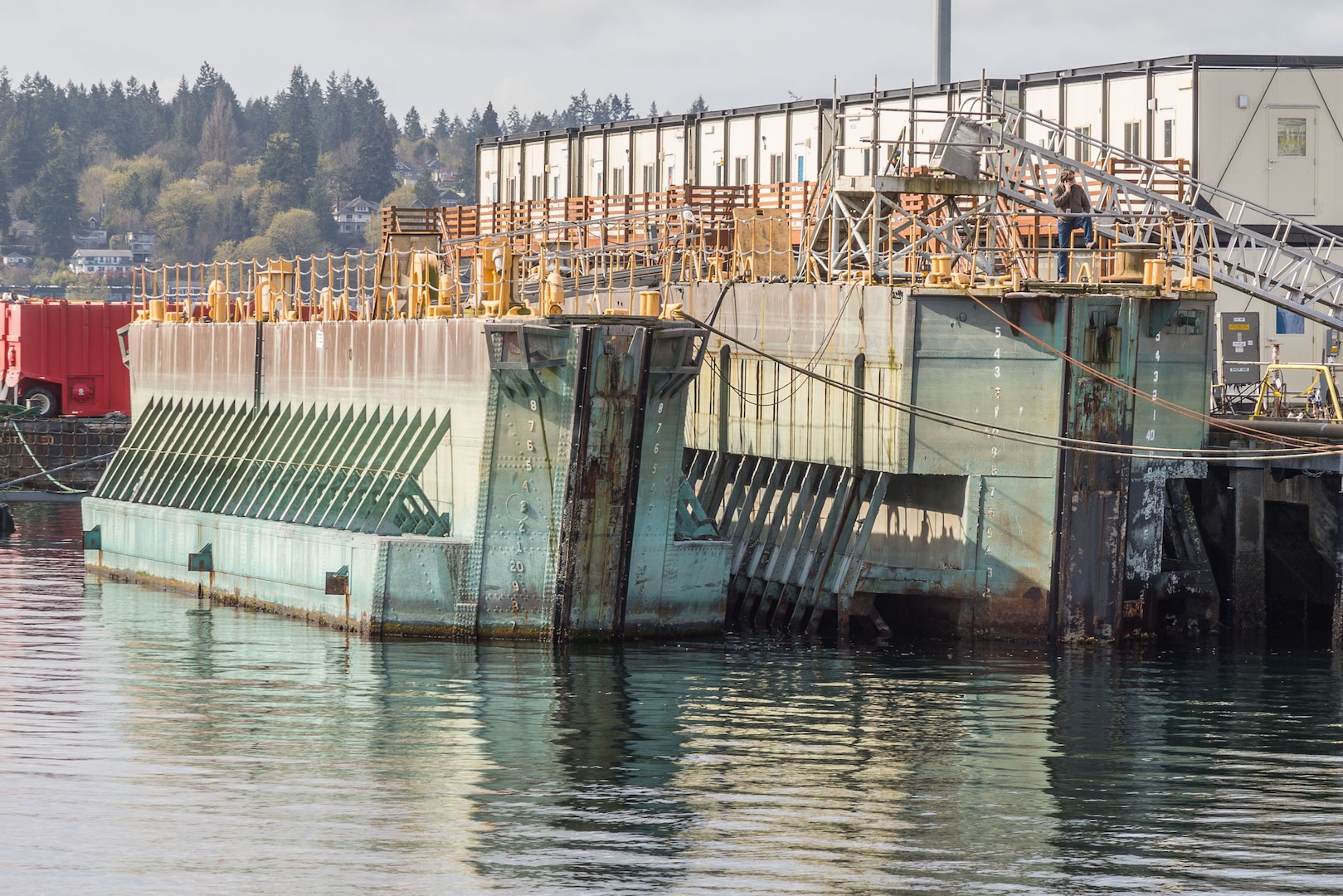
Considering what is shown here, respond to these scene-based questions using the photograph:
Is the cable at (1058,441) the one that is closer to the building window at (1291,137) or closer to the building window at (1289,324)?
the building window at (1289,324)

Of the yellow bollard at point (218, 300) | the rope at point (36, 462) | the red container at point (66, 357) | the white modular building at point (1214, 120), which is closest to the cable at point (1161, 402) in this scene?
the white modular building at point (1214, 120)

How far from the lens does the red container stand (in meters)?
64.0

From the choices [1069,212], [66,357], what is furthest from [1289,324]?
[66,357]

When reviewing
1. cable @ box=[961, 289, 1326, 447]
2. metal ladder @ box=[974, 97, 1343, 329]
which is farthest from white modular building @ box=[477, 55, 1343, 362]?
cable @ box=[961, 289, 1326, 447]

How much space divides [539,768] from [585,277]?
26.9 m

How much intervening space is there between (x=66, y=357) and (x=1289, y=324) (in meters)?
37.9

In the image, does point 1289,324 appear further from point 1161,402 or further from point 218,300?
point 218,300

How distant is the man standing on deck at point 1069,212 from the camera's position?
112ft

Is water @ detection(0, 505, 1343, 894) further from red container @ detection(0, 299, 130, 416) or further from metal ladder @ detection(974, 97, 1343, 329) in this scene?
red container @ detection(0, 299, 130, 416)

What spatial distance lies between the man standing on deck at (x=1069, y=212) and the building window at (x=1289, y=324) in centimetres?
961

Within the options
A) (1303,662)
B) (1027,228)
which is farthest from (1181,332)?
(1027,228)

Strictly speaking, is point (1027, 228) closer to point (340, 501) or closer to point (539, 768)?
point (340, 501)

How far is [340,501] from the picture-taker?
3275 centimetres

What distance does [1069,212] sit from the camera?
118ft
